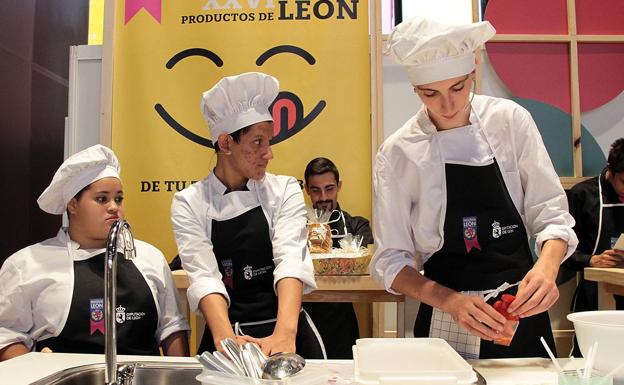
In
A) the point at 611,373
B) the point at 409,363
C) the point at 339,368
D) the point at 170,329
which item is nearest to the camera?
the point at 611,373

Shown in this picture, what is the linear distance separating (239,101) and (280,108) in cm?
142

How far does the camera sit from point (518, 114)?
5.10 feet

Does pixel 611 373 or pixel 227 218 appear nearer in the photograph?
pixel 611 373

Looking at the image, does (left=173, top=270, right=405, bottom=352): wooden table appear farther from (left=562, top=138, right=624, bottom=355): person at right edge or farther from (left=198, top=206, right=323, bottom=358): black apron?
(left=562, top=138, right=624, bottom=355): person at right edge

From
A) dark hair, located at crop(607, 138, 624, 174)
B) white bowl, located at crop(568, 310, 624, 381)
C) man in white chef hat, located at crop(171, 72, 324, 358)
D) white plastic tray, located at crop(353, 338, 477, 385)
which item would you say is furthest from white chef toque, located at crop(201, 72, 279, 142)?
dark hair, located at crop(607, 138, 624, 174)

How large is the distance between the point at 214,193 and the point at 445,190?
0.68 m

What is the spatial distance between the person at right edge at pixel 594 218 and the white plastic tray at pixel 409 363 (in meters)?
2.32

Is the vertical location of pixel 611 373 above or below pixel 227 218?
below

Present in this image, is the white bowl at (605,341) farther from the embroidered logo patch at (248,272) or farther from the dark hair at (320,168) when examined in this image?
the dark hair at (320,168)

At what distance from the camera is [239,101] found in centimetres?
177

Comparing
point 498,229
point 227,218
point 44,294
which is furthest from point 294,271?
point 44,294

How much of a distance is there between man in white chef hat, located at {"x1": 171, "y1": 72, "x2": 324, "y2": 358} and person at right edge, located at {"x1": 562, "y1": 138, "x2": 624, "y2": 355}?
6.88 feet

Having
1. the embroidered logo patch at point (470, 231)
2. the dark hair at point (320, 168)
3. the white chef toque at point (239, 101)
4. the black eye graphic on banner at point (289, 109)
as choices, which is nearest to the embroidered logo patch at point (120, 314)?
the white chef toque at point (239, 101)

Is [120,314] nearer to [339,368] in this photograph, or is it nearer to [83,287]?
[83,287]
